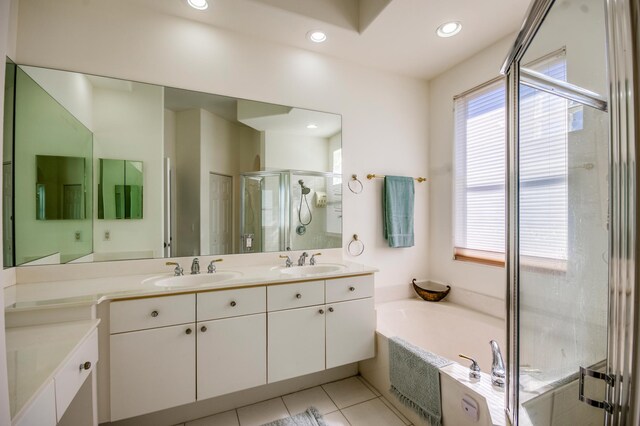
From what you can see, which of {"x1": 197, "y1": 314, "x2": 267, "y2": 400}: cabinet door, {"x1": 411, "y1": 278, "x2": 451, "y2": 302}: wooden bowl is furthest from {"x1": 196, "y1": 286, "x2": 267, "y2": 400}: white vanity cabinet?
{"x1": 411, "y1": 278, "x2": 451, "y2": 302}: wooden bowl

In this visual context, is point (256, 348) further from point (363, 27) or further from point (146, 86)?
point (363, 27)

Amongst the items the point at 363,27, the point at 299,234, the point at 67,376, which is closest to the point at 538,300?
the point at 299,234

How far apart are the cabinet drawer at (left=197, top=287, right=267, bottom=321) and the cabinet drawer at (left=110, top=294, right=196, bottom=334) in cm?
6

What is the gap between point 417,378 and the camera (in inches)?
65.1

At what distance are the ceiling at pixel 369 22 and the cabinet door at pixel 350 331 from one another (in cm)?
197

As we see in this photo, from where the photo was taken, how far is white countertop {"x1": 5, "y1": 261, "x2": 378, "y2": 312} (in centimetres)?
126

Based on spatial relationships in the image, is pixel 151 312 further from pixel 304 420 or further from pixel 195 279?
pixel 304 420

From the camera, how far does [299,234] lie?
2.31 meters

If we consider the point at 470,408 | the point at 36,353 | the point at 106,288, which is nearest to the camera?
the point at 36,353

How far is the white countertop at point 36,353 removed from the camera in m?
0.75

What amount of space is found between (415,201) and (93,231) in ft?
8.47

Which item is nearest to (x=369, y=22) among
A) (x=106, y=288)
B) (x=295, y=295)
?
(x=295, y=295)

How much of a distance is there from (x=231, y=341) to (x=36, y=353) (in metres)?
0.84

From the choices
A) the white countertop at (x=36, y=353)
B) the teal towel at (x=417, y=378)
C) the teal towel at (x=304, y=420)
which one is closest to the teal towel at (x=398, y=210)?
the teal towel at (x=417, y=378)
